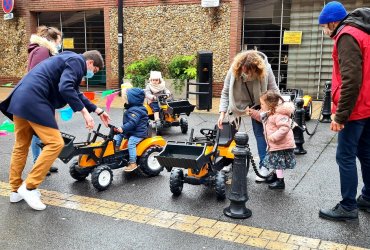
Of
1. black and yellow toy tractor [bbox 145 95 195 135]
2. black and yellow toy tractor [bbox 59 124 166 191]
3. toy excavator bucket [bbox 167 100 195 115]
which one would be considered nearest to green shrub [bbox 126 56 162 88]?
black and yellow toy tractor [bbox 145 95 195 135]

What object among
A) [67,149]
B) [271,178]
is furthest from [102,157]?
[271,178]

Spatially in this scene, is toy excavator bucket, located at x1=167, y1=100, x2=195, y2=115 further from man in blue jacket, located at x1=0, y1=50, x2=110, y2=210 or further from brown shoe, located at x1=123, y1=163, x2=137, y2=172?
man in blue jacket, located at x1=0, y1=50, x2=110, y2=210

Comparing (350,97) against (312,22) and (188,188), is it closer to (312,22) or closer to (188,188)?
(188,188)

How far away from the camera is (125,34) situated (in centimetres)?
1504

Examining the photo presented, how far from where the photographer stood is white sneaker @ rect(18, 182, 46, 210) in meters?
4.46

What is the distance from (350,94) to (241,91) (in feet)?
5.59

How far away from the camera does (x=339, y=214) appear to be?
4109mm

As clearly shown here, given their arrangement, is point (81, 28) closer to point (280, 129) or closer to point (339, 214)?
point (280, 129)

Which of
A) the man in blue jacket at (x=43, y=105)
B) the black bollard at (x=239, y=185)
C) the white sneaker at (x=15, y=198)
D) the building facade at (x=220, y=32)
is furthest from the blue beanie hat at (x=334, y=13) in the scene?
the building facade at (x=220, y=32)

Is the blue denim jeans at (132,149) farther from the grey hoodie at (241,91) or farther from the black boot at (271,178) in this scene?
the black boot at (271,178)

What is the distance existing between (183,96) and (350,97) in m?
10.0

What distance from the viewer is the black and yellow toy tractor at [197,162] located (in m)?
4.46

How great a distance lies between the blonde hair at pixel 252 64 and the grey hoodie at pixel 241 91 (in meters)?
0.11

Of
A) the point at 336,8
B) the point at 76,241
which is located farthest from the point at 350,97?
the point at 76,241
